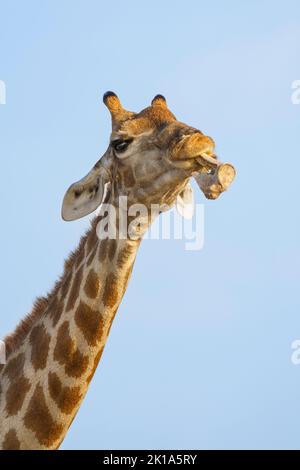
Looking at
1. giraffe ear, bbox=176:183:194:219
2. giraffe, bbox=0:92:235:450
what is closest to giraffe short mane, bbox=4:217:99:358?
giraffe, bbox=0:92:235:450

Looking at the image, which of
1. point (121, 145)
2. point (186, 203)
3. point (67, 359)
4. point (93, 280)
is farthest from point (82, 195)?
point (67, 359)

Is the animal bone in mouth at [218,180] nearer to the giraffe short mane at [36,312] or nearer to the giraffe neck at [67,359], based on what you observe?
the giraffe neck at [67,359]

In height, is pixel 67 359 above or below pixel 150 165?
below

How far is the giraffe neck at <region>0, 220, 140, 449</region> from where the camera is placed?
1217 cm

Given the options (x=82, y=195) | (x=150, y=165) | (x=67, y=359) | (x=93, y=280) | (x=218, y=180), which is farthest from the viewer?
(x=82, y=195)

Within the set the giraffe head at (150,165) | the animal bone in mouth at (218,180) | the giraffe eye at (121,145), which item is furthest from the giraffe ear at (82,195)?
the animal bone in mouth at (218,180)

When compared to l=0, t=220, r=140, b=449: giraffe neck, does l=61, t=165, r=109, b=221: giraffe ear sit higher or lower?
higher

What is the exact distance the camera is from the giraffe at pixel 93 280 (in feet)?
39.7

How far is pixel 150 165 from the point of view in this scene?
39.8ft

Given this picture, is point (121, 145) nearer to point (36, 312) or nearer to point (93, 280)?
point (93, 280)

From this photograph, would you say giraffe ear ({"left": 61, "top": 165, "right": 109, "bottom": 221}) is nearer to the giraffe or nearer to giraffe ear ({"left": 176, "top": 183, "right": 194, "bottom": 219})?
the giraffe

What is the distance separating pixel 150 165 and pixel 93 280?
1.23 metres

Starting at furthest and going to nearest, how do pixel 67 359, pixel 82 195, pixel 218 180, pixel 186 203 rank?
pixel 186 203 → pixel 82 195 → pixel 67 359 → pixel 218 180
